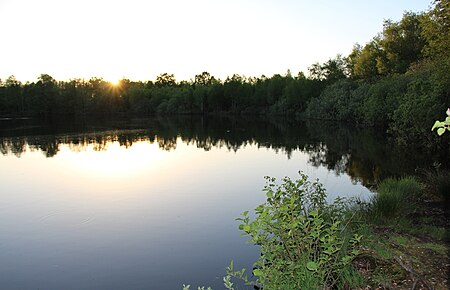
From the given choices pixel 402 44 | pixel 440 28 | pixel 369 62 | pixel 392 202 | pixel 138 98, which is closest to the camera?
pixel 392 202

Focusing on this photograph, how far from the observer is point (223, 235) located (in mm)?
10844

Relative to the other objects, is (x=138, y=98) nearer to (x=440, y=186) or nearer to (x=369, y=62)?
(x=369, y=62)

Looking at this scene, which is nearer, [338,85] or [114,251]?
[114,251]

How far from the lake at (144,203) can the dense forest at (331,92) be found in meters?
5.09

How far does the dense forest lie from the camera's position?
23438mm

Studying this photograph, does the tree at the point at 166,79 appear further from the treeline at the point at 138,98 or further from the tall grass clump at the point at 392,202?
the tall grass clump at the point at 392,202

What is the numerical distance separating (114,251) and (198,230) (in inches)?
107

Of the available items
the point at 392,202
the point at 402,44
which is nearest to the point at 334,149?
the point at 392,202

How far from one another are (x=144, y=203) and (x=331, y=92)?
5221 centimetres

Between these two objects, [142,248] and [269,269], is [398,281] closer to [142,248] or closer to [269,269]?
[269,269]

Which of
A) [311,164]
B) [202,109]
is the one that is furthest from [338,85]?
[202,109]

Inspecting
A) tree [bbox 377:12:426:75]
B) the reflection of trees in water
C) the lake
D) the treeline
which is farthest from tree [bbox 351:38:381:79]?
the lake

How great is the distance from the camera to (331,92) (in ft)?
198

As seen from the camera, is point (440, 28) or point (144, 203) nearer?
point (144, 203)
